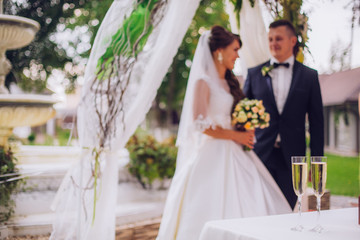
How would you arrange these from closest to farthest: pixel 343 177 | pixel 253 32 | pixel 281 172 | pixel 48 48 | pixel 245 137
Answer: pixel 245 137
pixel 281 172
pixel 253 32
pixel 48 48
pixel 343 177

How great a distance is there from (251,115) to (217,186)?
0.63 m

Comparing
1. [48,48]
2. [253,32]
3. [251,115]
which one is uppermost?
[48,48]

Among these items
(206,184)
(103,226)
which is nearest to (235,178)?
(206,184)

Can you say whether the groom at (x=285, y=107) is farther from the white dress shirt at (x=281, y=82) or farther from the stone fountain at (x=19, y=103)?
the stone fountain at (x=19, y=103)

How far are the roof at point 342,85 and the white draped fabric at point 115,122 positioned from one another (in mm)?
1535

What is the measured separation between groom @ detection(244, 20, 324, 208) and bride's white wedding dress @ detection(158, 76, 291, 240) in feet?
0.71

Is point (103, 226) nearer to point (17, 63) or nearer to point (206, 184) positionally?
point (206, 184)

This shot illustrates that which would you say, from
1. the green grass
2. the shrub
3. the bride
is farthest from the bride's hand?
the green grass

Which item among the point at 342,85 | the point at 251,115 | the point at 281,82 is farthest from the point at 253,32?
the point at 251,115

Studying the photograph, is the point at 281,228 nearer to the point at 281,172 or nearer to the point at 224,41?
the point at 281,172

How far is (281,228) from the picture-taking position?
1.66m

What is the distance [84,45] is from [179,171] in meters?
7.30

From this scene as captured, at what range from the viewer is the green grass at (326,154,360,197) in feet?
30.7

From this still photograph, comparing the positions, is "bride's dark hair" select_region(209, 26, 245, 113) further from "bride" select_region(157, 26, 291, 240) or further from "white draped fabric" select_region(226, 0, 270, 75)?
"white draped fabric" select_region(226, 0, 270, 75)
